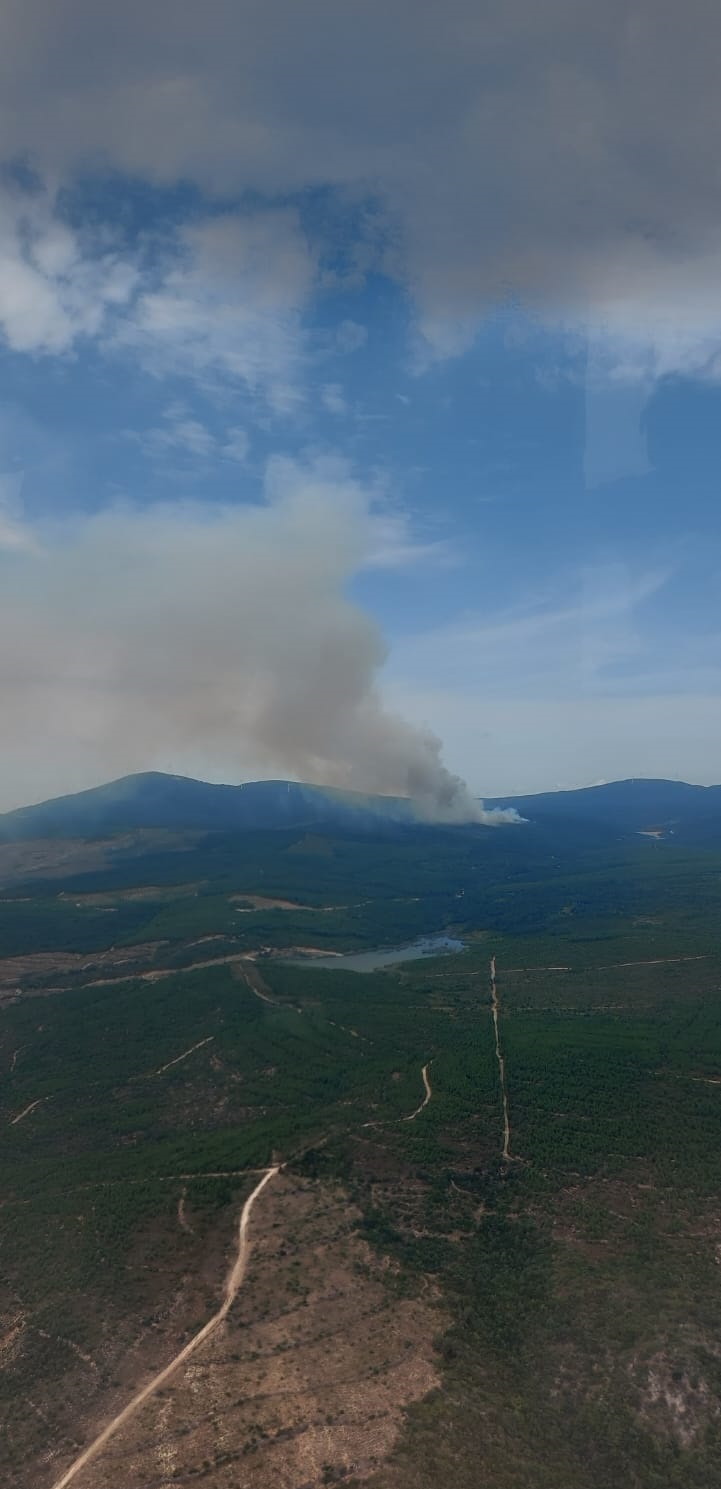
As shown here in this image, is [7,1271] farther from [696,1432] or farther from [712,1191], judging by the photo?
[712,1191]

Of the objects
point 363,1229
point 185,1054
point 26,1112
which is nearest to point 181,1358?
point 363,1229

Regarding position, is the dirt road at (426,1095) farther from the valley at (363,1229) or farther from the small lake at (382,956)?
the small lake at (382,956)

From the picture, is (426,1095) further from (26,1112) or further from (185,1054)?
(26,1112)

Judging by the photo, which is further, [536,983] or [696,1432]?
[536,983]

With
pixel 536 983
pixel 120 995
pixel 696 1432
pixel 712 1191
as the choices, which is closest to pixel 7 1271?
pixel 696 1432

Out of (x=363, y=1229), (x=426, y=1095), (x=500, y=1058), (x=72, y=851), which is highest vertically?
(x=72, y=851)

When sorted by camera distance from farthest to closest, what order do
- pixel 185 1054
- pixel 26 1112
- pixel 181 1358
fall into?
pixel 185 1054
pixel 26 1112
pixel 181 1358
